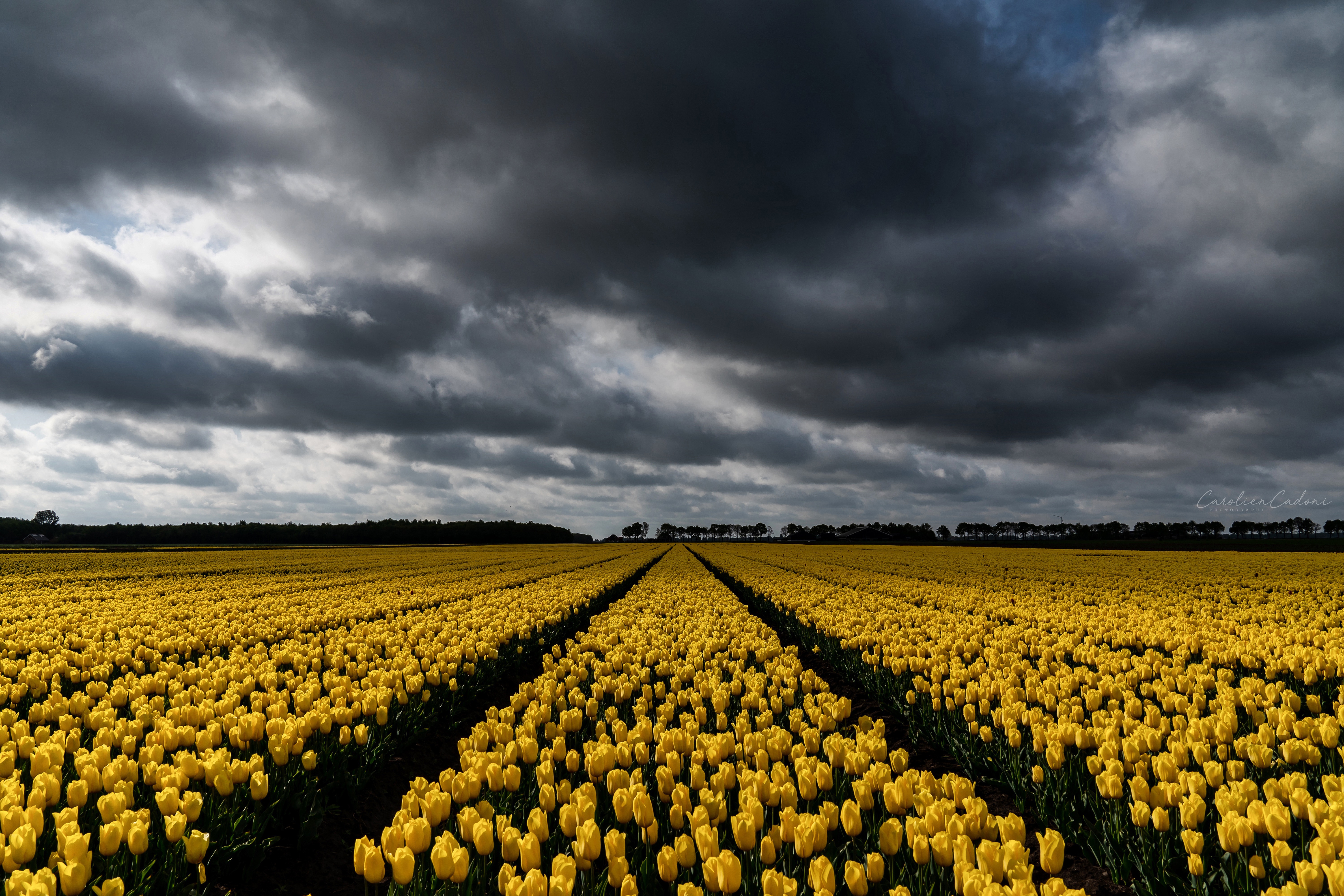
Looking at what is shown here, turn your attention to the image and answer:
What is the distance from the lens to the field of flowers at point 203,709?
3297mm

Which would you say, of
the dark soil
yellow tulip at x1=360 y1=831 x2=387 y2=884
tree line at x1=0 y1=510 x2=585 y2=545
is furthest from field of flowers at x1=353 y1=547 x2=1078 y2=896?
tree line at x1=0 y1=510 x2=585 y2=545

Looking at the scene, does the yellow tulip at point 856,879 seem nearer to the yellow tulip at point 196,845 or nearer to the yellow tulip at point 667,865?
the yellow tulip at point 667,865

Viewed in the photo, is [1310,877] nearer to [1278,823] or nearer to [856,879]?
[1278,823]

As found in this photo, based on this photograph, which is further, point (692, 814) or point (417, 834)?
point (692, 814)

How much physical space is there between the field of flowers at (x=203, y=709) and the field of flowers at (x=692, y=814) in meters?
1.14

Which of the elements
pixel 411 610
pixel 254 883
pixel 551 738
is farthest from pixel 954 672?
pixel 411 610

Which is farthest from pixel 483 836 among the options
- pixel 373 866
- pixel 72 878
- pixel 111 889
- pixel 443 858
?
pixel 72 878

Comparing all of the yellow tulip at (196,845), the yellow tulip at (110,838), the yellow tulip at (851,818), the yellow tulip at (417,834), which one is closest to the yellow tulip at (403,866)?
the yellow tulip at (417,834)

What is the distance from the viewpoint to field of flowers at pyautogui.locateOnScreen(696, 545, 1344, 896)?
3291 millimetres

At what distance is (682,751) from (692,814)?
1435 millimetres

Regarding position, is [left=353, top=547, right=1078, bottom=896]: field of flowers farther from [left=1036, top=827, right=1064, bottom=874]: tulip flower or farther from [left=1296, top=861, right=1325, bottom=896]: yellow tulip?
[left=1296, top=861, right=1325, bottom=896]: yellow tulip

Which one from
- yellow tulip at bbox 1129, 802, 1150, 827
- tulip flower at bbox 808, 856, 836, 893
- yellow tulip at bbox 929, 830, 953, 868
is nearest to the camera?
tulip flower at bbox 808, 856, 836, 893

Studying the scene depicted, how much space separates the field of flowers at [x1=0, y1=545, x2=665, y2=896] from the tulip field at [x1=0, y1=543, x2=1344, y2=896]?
0.12 ft

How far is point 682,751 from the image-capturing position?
4711 mm
